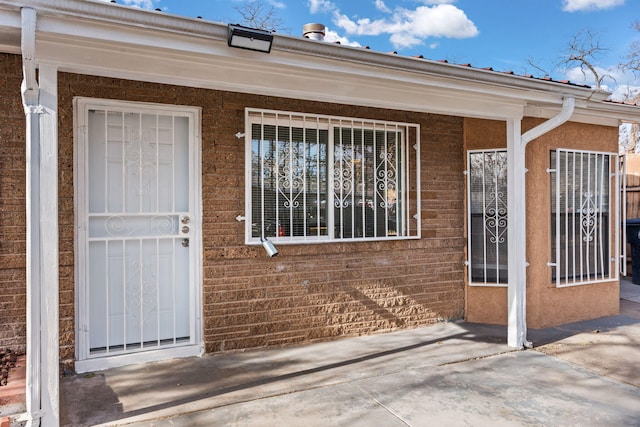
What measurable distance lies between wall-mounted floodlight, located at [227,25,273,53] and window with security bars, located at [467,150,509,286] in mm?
3351

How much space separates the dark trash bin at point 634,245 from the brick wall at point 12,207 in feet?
31.1

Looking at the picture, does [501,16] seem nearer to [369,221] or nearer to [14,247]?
[369,221]

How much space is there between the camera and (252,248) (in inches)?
174

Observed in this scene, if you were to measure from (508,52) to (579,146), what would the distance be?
42.4 ft

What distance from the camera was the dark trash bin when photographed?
26.8 ft

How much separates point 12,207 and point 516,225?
4.57 m

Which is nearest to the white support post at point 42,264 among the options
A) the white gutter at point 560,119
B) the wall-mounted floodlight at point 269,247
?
the wall-mounted floodlight at point 269,247

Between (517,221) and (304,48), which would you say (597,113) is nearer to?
(517,221)

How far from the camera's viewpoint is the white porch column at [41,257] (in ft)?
8.78

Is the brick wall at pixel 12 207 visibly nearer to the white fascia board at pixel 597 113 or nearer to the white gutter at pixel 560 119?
the white gutter at pixel 560 119

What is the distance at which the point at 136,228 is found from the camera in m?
4.09

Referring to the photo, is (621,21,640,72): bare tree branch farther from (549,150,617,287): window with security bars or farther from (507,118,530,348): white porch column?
(507,118,530,348): white porch column

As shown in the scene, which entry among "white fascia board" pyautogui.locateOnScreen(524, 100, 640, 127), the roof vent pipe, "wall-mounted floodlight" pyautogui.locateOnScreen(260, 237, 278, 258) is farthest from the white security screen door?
"white fascia board" pyautogui.locateOnScreen(524, 100, 640, 127)

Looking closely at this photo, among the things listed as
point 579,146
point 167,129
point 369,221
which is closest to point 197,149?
point 167,129
